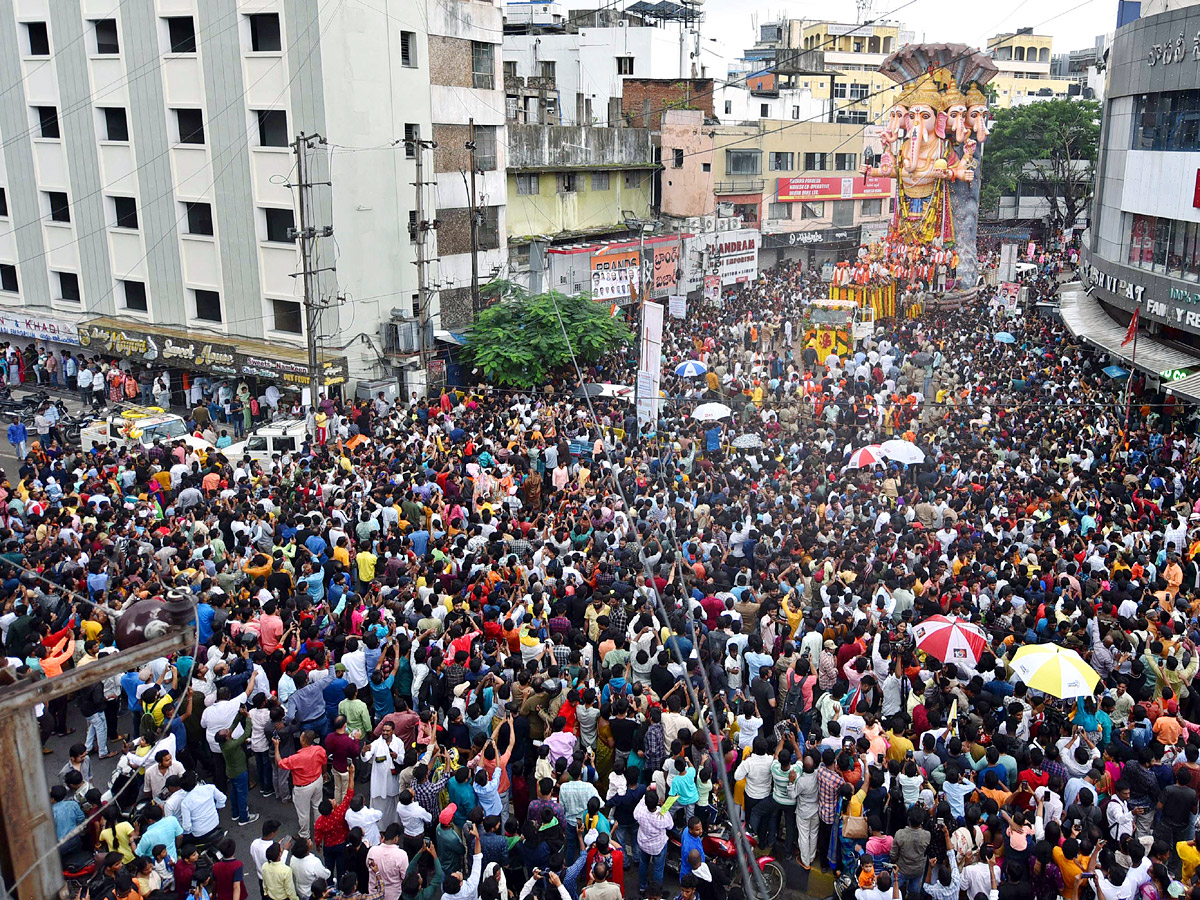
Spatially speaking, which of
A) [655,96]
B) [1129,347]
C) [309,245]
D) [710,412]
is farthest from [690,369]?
Result: [655,96]

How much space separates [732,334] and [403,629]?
2140 cm

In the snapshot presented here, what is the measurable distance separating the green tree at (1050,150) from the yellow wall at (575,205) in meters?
24.0

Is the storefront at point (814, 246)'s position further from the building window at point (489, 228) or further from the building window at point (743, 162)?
the building window at point (489, 228)

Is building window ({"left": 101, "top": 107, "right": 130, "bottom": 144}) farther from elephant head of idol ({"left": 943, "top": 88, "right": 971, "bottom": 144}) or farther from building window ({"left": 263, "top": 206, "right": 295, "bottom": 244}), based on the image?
elephant head of idol ({"left": 943, "top": 88, "right": 971, "bottom": 144})

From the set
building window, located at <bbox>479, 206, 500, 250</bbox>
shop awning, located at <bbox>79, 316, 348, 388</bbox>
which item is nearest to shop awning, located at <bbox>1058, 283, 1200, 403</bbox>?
building window, located at <bbox>479, 206, 500, 250</bbox>

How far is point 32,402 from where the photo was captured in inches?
913

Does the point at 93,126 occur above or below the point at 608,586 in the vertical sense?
above

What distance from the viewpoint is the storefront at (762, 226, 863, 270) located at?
50.7m

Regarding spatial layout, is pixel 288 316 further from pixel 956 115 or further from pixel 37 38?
pixel 956 115

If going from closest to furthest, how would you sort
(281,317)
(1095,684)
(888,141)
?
1. (1095,684)
2. (281,317)
3. (888,141)

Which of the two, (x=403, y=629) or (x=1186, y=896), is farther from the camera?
(x=403, y=629)

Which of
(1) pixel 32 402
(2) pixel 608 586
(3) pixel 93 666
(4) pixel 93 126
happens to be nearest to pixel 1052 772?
(2) pixel 608 586

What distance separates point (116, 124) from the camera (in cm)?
2884

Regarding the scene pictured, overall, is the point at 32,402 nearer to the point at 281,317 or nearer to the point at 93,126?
the point at 281,317
